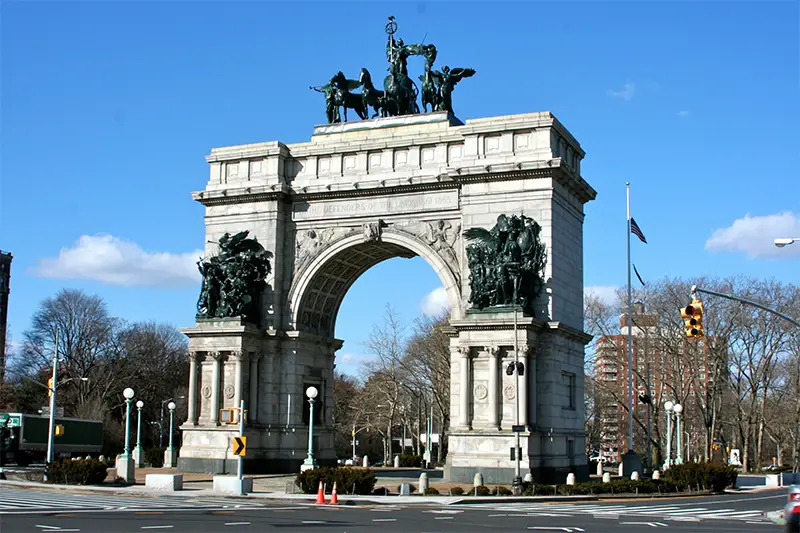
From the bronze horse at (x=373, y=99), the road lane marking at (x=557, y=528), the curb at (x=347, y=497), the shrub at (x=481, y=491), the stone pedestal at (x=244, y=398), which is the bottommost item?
the curb at (x=347, y=497)

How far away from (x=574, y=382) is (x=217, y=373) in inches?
657

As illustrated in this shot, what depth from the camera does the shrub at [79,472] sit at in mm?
39500

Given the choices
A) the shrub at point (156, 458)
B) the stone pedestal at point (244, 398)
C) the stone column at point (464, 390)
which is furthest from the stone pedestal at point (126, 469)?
the shrub at point (156, 458)

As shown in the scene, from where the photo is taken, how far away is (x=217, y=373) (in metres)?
46.8

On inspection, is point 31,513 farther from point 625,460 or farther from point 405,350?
point 405,350

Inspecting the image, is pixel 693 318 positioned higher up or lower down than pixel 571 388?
higher up

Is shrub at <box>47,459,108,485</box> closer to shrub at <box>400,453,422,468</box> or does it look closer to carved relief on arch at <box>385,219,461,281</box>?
carved relief on arch at <box>385,219,461,281</box>

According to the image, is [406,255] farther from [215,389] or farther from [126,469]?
[126,469]

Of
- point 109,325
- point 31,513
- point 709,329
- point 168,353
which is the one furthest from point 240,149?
point 168,353

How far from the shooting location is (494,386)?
41.1 m

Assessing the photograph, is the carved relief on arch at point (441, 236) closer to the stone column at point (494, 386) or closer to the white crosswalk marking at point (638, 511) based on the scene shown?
the stone column at point (494, 386)

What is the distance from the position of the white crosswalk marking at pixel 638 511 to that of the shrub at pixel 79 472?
1640 cm

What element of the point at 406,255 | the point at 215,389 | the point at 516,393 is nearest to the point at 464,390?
the point at 516,393

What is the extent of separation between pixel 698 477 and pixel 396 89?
2295 centimetres
